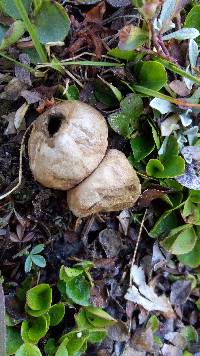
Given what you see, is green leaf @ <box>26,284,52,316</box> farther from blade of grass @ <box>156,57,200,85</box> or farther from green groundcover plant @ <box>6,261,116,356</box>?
blade of grass @ <box>156,57,200,85</box>

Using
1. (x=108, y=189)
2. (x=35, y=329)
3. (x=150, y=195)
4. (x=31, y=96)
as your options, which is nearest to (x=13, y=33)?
(x=31, y=96)

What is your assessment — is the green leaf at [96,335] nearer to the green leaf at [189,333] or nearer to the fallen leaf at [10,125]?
the green leaf at [189,333]

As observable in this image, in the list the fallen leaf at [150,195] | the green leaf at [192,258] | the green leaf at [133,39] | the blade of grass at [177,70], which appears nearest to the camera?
the green leaf at [133,39]

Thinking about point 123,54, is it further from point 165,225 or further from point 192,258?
point 192,258

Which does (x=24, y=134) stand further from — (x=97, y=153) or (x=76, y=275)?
(x=76, y=275)

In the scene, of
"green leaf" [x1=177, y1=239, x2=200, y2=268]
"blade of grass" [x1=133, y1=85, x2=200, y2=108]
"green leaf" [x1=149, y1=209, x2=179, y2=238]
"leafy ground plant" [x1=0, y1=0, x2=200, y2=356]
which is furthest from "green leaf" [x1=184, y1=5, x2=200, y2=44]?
"green leaf" [x1=177, y1=239, x2=200, y2=268]

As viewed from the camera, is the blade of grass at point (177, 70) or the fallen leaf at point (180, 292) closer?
the blade of grass at point (177, 70)

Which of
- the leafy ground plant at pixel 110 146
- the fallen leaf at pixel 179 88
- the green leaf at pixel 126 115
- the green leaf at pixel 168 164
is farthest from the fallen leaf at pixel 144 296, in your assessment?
the fallen leaf at pixel 179 88
